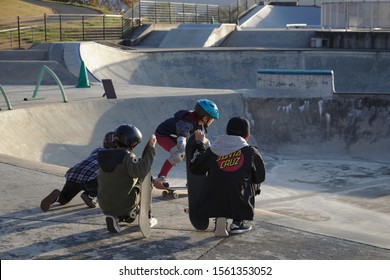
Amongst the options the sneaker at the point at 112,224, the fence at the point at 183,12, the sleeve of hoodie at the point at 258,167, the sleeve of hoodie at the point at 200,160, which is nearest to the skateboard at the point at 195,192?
the sleeve of hoodie at the point at 200,160

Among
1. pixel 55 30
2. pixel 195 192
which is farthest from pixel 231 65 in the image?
pixel 195 192

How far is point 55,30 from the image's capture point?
32.1 metres

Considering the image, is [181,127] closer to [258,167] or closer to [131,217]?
[131,217]

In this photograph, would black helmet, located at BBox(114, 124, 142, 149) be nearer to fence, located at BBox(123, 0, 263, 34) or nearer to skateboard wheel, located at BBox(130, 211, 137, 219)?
skateboard wheel, located at BBox(130, 211, 137, 219)

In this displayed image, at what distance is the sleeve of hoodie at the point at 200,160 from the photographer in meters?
5.99

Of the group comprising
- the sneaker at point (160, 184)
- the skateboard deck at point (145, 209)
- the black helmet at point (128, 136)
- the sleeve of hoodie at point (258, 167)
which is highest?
the black helmet at point (128, 136)

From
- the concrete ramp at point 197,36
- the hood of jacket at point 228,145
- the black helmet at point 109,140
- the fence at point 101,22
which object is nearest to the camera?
the hood of jacket at point 228,145

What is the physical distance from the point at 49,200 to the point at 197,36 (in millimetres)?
25345

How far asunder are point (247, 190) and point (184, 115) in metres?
1.80

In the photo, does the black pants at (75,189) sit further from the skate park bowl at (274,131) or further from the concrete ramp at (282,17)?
the concrete ramp at (282,17)

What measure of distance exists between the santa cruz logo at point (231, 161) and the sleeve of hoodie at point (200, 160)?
0.11 meters

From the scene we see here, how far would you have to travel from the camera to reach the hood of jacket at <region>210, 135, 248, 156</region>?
592 cm

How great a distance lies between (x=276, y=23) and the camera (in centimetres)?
4225

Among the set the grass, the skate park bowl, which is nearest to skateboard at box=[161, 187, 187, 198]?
the skate park bowl
